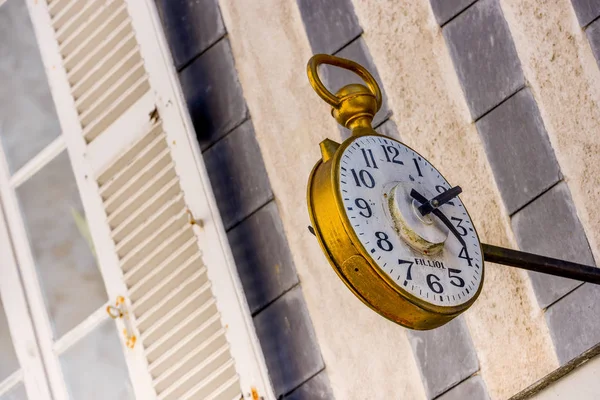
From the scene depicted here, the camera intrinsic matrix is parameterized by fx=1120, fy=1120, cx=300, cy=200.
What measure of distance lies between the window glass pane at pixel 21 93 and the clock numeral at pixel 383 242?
1856 mm

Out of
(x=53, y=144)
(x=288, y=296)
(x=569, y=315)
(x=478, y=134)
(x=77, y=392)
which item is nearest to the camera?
(x=569, y=315)

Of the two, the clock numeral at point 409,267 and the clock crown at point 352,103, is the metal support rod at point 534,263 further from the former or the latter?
the clock crown at point 352,103

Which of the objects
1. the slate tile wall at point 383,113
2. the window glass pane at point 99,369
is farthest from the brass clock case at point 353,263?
the window glass pane at point 99,369

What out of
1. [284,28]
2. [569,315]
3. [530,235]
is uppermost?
[284,28]

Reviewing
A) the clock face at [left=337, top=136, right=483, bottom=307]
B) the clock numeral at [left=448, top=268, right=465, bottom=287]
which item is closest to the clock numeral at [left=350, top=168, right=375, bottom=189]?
the clock face at [left=337, top=136, right=483, bottom=307]

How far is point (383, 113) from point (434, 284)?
1.02 m

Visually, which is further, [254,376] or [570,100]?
[254,376]

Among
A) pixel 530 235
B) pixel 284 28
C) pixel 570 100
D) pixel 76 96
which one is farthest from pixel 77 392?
pixel 570 100

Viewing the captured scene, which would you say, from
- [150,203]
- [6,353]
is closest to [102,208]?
[150,203]

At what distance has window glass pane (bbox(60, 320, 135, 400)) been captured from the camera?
10.6 feet

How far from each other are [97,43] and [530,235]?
1.54 meters

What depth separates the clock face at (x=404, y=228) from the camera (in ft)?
6.39

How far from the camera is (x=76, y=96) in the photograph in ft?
11.3

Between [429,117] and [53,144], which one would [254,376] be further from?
[53,144]
